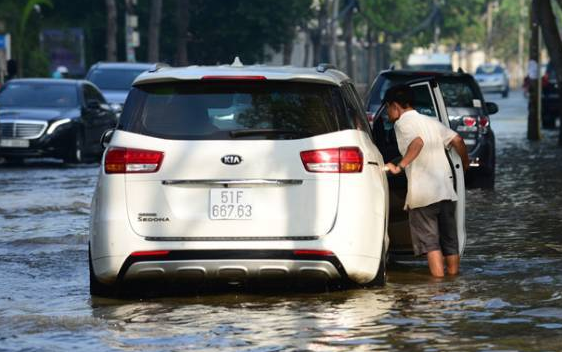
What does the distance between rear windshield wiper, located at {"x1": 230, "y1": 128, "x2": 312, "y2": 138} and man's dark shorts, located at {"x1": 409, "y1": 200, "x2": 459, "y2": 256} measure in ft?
5.90

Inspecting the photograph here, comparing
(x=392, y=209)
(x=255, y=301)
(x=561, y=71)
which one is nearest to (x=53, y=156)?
(x=561, y=71)

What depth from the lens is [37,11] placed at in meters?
55.8

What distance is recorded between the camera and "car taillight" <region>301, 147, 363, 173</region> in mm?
10086

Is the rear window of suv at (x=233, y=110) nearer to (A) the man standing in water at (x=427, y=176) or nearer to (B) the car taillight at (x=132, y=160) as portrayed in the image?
(B) the car taillight at (x=132, y=160)

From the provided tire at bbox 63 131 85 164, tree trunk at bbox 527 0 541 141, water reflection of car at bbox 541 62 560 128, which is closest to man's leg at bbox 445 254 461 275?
tire at bbox 63 131 85 164

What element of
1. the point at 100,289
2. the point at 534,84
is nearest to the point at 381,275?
the point at 100,289

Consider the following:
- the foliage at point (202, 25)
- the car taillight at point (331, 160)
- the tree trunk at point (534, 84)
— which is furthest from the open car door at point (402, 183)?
the foliage at point (202, 25)

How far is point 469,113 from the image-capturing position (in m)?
21.2

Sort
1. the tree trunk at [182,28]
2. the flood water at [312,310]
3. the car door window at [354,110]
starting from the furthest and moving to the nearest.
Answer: the tree trunk at [182,28] < the car door window at [354,110] < the flood water at [312,310]

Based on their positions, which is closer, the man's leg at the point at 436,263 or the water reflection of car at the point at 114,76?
the man's leg at the point at 436,263

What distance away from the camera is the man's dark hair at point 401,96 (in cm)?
1169

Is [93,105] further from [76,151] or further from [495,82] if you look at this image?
[495,82]

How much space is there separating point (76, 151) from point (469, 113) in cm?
879

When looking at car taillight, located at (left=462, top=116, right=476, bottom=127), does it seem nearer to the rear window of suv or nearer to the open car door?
the open car door
